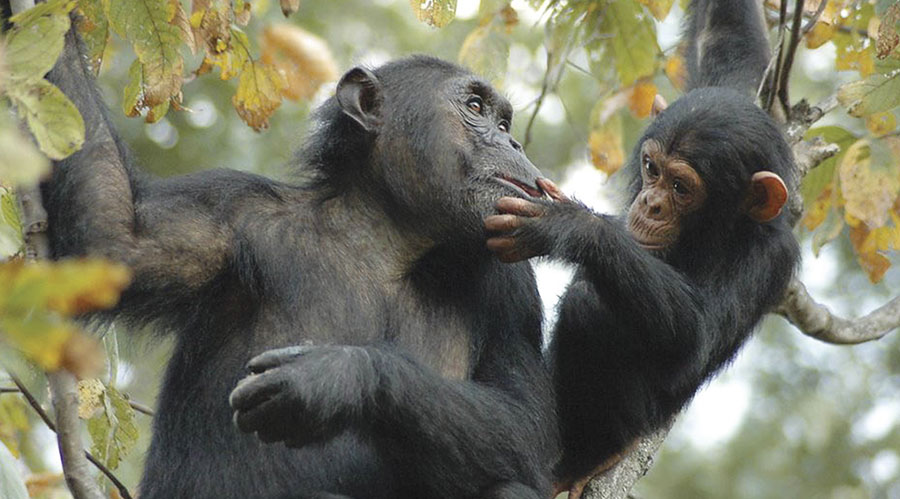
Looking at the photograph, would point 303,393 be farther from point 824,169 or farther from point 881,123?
point 881,123

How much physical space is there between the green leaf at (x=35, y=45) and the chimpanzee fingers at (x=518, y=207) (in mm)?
2263

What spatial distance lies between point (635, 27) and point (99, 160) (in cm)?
409

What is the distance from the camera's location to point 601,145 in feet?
27.3

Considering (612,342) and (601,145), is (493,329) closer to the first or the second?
(612,342)

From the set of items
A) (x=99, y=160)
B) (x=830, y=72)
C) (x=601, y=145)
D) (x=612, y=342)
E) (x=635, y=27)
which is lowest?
(x=830, y=72)

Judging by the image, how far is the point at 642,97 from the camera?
8.26 meters

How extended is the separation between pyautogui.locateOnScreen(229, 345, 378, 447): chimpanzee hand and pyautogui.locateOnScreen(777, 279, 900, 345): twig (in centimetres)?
325

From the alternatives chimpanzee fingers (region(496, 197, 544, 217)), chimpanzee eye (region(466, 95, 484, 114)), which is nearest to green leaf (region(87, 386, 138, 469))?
chimpanzee fingers (region(496, 197, 544, 217))

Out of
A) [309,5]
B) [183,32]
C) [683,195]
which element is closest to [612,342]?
[683,195]

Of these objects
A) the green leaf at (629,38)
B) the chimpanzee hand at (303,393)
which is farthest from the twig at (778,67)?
the chimpanzee hand at (303,393)

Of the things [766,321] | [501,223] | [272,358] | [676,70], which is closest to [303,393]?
[272,358]

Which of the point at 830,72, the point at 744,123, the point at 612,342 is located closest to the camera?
the point at 612,342

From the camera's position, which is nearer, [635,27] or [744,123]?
[744,123]

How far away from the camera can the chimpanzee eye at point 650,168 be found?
6.43m
